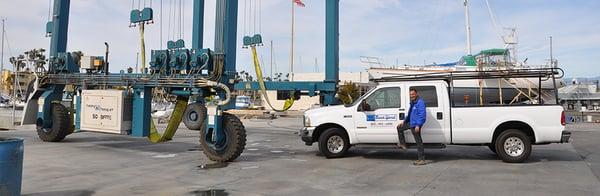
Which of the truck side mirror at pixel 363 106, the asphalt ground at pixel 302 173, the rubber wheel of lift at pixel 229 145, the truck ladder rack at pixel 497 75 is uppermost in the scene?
the truck ladder rack at pixel 497 75

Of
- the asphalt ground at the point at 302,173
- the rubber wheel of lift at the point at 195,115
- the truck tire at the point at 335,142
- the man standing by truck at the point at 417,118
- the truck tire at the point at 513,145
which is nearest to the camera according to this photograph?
the asphalt ground at the point at 302,173

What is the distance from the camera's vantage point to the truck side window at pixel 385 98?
1163 centimetres

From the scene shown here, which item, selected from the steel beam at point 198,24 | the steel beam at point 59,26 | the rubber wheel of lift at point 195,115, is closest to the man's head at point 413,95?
the rubber wheel of lift at point 195,115

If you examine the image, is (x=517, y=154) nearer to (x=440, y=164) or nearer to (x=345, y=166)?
(x=440, y=164)

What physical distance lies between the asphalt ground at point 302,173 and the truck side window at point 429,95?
1.34 m

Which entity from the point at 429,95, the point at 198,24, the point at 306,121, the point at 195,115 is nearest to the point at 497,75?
the point at 429,95

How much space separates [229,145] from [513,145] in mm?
6412

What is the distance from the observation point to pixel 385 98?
38.4 feet

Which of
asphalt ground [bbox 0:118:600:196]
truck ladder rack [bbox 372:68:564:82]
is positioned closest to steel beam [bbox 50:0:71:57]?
asphalt ground [bbox 0:118:600:196]

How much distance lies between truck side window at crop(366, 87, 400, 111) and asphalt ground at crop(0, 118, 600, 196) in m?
1.30

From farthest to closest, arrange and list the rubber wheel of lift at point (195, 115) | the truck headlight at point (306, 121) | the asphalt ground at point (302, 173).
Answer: the rubber wheel of lift at point (195, 115), the truck headlight at point (306, 121), the asphalt ground at point (302, 173)

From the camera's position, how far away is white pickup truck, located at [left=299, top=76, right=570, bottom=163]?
10.9 m

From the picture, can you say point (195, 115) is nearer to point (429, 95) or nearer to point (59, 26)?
point (429, 95)

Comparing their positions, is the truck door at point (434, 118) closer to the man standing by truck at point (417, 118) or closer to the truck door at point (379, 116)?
the truck door at point (379, 116)
